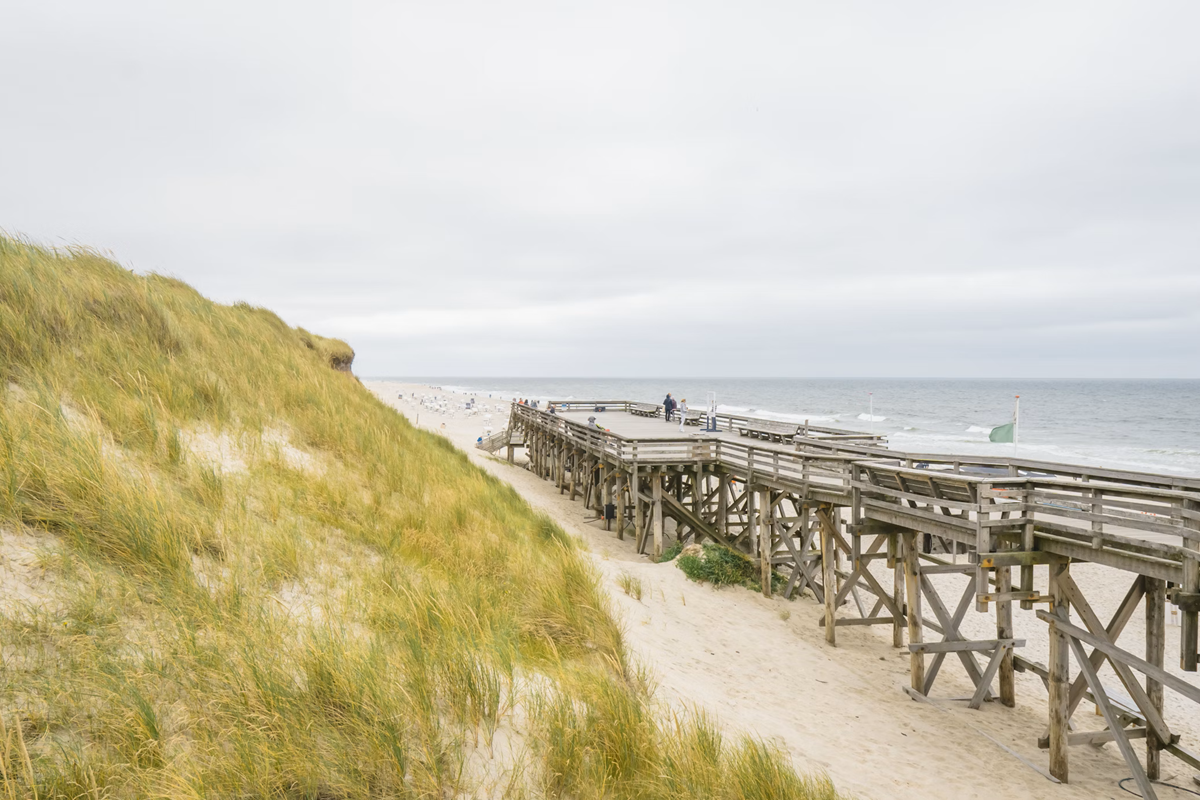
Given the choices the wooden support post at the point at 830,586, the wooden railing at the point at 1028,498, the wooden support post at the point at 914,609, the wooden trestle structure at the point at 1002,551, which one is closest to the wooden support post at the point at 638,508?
the wooden trestle structure at the point at 1002,551

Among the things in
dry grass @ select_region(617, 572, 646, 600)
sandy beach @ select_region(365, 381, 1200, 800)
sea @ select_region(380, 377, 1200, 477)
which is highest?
dry grass @ select_region(617, 572, 646, 600)

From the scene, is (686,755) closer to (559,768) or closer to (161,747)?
(559,768)

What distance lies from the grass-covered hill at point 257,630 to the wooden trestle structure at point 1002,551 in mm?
5365

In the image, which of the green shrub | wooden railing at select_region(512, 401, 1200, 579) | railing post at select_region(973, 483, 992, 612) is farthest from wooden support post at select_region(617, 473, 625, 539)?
railing post at select_region(973, 483, 992, 612)

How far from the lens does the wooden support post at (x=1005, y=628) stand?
905 cm

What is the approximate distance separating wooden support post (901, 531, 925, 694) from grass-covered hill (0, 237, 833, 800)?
20.9ft

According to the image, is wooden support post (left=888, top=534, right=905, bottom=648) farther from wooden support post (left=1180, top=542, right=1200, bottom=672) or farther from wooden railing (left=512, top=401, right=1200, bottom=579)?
wooden support post (left=1180, top=542, right=1200, bottom=672)

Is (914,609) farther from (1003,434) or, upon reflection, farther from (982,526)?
(1003,434)

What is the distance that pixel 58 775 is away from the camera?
3.05 metres

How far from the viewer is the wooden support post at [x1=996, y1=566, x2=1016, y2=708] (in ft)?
Answer: 29.7

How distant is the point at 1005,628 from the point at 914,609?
4.27 ft

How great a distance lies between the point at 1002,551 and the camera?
341 inches

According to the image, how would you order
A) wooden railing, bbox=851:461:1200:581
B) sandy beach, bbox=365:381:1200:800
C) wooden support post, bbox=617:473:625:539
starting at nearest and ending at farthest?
wooden railing, bbox=851:461:1200:581 → sandy beach, bbox=365:381:1200:800 → wooden support post, bbox=617:473:625:539

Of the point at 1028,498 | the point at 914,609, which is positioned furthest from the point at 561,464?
the point at 1028,498
